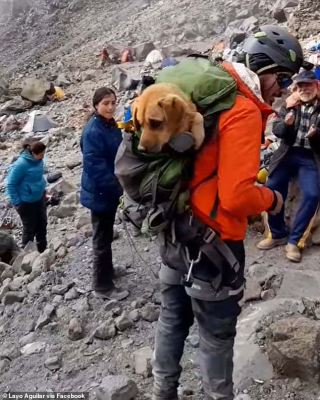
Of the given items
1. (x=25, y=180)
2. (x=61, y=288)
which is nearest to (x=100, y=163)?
(x=61, y=288)

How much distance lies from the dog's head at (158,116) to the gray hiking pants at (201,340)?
3.06 feet

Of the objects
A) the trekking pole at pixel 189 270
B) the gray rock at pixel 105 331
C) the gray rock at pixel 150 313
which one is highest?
the trekking pole at pixel 189 270

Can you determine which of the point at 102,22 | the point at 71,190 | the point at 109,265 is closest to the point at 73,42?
the point at 102,22

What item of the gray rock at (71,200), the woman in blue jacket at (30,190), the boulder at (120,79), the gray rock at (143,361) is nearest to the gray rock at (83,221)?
the woman in blue jacket at (30,190)

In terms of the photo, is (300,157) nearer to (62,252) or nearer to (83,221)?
(62,252)

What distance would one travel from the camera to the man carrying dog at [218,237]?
10.1ft

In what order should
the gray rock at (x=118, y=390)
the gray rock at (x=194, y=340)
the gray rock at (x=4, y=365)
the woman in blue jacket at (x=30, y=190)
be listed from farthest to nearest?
the woman in blue jacket at (x=30, y=190) < the gray rock at (x=4, y=365) < the gray rock at (x=194, y=340) < the gray rock at (x=118, y=390)

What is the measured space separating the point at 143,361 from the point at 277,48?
2.42m

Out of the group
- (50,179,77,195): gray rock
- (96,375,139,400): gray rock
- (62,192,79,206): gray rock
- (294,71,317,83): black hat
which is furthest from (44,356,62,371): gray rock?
(50,179,77,195): gray rock

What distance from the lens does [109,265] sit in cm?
575

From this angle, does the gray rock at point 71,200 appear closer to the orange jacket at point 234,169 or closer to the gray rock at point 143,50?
the orange jacket at point 234,169

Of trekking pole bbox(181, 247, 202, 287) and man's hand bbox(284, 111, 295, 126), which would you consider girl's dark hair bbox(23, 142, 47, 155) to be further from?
trekking pole bbox(181, 247, 202, 287)

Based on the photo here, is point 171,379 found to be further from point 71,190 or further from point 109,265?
point 71,190

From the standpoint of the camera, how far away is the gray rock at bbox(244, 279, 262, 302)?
17.3ft
